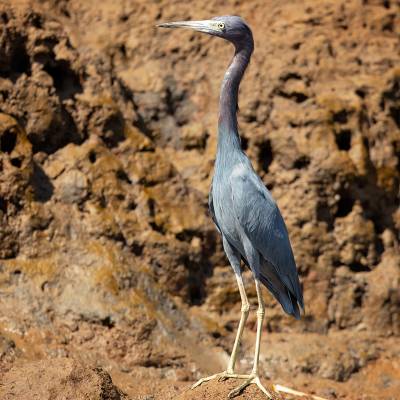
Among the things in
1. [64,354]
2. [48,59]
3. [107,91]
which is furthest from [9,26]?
[64,354]

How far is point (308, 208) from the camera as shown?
9.60 meters

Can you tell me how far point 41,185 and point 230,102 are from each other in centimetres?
294

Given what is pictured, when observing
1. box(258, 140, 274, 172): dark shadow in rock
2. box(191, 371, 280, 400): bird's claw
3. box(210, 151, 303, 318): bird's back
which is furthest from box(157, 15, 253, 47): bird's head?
box(258, 140, 274, 172): dark shadow in rock

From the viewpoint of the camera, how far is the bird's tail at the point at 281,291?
6.59 metres

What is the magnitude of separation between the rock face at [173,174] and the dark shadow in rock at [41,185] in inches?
0.6

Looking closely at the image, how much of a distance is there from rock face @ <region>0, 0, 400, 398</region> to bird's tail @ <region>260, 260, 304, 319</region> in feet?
5.45

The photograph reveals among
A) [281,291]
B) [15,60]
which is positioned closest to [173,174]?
[15,60]

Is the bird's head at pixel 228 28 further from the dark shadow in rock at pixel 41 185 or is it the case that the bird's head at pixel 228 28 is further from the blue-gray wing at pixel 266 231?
the dark shadow in rock at pixel 41 185

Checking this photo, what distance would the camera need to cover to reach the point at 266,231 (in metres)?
6.45

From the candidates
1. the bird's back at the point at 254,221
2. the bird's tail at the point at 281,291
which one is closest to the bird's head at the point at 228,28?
the bird's back at the point at 254,221

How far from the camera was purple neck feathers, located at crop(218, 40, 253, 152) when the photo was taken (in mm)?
6523

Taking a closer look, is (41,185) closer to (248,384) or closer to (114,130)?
(114,130)

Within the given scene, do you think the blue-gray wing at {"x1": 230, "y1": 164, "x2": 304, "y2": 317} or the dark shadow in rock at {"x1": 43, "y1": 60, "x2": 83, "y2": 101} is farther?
the dark shadow in rock at {"x1": 43, "y1": 60, "x2": 83, "y2": 101}

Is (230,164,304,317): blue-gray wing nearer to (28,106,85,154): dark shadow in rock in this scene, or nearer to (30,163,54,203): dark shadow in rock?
(30,163,54,203): dark shadow in rock
